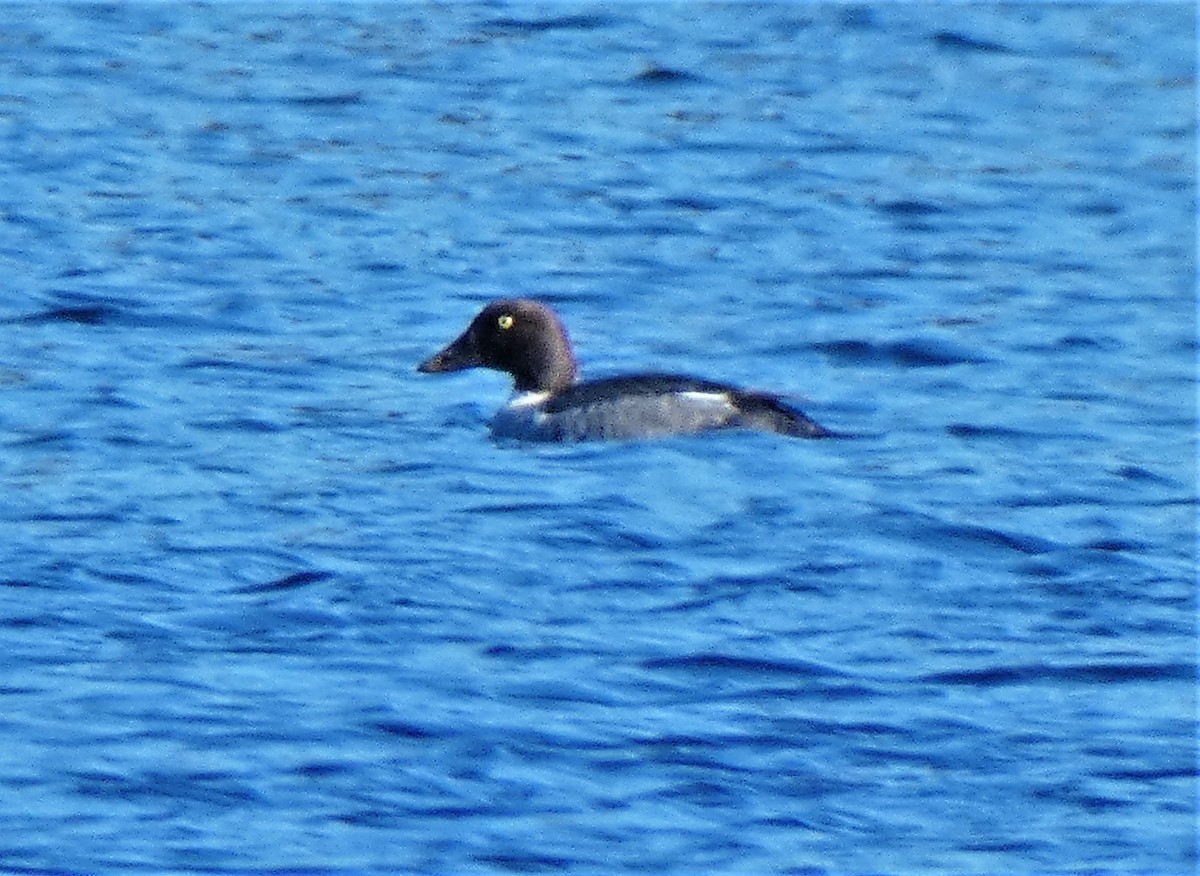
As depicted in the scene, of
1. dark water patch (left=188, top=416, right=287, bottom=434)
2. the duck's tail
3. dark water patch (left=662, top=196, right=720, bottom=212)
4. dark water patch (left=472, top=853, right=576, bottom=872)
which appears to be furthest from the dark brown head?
dark water patch (left=472, top=853, right=576, bottom=872)

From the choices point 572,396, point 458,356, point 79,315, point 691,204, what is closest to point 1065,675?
point 572,396

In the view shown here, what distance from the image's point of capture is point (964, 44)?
2075 cm

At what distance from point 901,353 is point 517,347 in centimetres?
190

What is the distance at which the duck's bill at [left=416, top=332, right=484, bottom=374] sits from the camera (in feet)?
43.7

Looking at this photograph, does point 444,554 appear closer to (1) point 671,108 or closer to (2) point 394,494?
(2) point 394,494

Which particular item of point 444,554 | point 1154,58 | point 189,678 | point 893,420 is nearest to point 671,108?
point 1154,58

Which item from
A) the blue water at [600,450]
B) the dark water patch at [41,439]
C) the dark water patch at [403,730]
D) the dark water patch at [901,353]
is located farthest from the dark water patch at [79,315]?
the dark water patch at [403,730]

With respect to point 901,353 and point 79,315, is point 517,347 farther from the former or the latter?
point 79,315

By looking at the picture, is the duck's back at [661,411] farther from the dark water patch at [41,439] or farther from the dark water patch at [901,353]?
the dark water patch at [41,439]

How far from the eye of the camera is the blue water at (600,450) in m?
8.14

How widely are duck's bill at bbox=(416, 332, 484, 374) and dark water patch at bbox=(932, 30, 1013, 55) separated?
26.5 ft

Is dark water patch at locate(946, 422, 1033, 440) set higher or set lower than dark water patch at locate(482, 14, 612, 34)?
lower

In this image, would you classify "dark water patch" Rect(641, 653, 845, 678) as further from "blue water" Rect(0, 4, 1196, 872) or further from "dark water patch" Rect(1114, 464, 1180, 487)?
"dark water patch" Rect(1114, 464, 1180, 487)

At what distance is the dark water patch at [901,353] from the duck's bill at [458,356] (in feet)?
5.73
